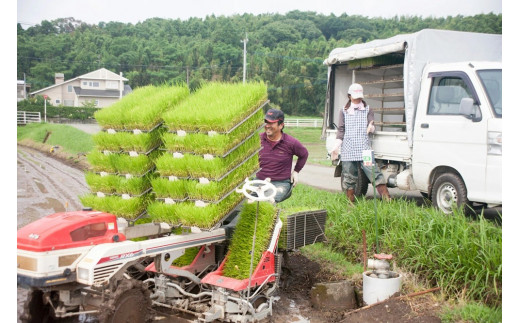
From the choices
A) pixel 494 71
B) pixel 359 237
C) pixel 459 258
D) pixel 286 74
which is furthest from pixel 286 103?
pixel 459 258

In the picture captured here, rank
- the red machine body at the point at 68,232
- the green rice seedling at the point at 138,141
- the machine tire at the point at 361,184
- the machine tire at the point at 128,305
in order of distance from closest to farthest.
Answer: the red machine body at the point at 68,232, the machine tire at the point at 128,305, the green rice seedling at the point at 138,141, the machine tire at the point at 361,184

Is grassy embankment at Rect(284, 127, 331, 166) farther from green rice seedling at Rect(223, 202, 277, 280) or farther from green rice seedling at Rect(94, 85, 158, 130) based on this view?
green rice seedling at Rect(94, 85, 158, 130)

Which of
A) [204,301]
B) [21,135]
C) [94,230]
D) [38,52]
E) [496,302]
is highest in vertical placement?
[38,52]

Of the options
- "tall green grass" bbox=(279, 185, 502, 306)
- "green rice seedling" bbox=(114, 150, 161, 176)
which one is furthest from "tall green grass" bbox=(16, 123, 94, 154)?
"tall green grass" bbox=(279, 185, 502, 306)

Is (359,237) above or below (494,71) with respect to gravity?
below

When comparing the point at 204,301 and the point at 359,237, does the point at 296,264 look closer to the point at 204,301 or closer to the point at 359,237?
the point at 359,237

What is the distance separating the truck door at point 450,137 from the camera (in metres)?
5.01

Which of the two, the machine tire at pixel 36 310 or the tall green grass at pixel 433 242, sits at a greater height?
the tall green grass at pixel 433 242

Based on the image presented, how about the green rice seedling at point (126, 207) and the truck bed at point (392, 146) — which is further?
the truck bed at point (392, 146)

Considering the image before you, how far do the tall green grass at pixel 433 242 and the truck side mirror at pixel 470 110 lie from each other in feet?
3.10

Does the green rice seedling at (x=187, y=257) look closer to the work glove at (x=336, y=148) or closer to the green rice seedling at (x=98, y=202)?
the green rice seedling at (x=98, y=202)

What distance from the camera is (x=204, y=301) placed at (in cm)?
455

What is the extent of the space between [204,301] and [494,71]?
11.8 ft

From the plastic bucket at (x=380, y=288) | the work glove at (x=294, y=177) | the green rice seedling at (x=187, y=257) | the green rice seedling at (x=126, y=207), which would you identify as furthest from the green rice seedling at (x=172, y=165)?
the plastic bucket at (x=380, y=288)
